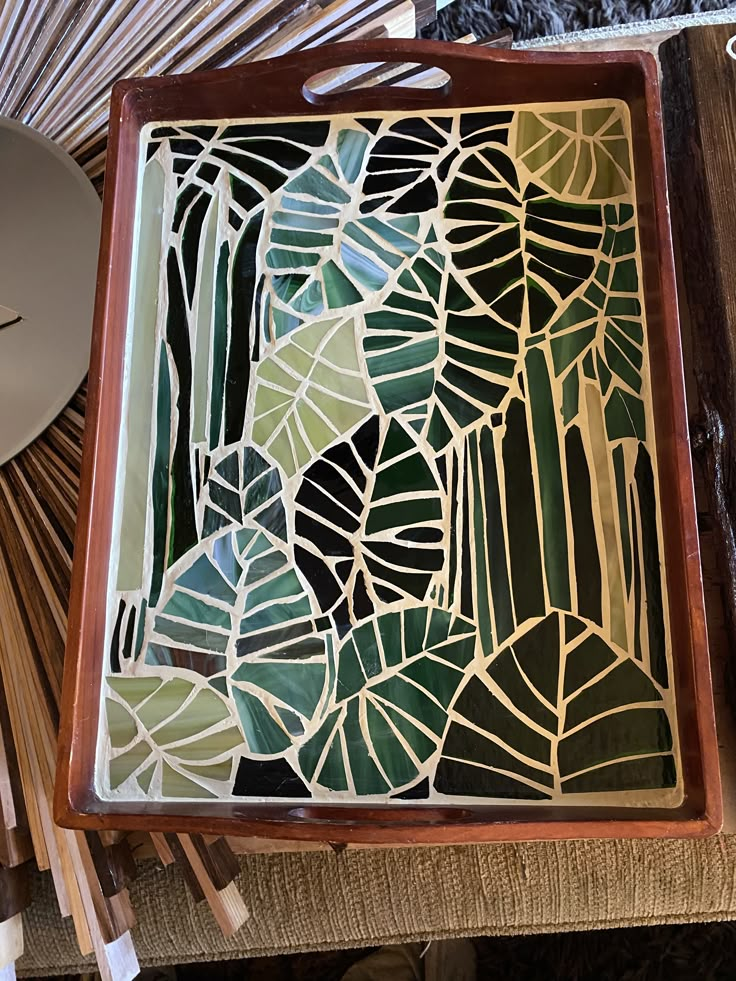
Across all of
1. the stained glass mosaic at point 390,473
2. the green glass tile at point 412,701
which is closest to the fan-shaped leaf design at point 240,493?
the stained glass mosaic at point 390,473

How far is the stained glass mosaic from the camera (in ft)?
1.53

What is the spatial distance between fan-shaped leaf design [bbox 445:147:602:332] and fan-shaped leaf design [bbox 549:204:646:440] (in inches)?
0.4

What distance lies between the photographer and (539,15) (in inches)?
33.4

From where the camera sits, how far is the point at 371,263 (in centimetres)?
55

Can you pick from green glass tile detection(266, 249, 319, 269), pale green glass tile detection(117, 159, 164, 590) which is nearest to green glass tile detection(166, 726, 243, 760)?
pale green glass tile detection(117, 159, 164, 590)

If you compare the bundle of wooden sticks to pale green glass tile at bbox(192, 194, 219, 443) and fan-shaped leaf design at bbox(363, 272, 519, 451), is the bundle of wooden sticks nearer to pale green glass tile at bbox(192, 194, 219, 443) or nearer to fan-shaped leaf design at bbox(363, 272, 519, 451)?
pale green glass tile at bbox(192, 194, 219, 443)

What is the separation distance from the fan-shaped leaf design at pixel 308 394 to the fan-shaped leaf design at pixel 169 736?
15 centimetres

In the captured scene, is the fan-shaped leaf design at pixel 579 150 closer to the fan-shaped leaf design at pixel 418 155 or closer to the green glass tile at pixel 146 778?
the fan-shaped leaf design at pixel 418 155

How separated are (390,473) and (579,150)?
9.9 inches

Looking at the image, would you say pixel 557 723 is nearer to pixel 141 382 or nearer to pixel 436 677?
pixel 436 677

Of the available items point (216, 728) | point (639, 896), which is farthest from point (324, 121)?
point (639, 896)

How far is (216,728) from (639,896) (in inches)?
14.7

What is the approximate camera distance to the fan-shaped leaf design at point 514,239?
53 cm

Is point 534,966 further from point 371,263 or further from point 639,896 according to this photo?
point 371,263
